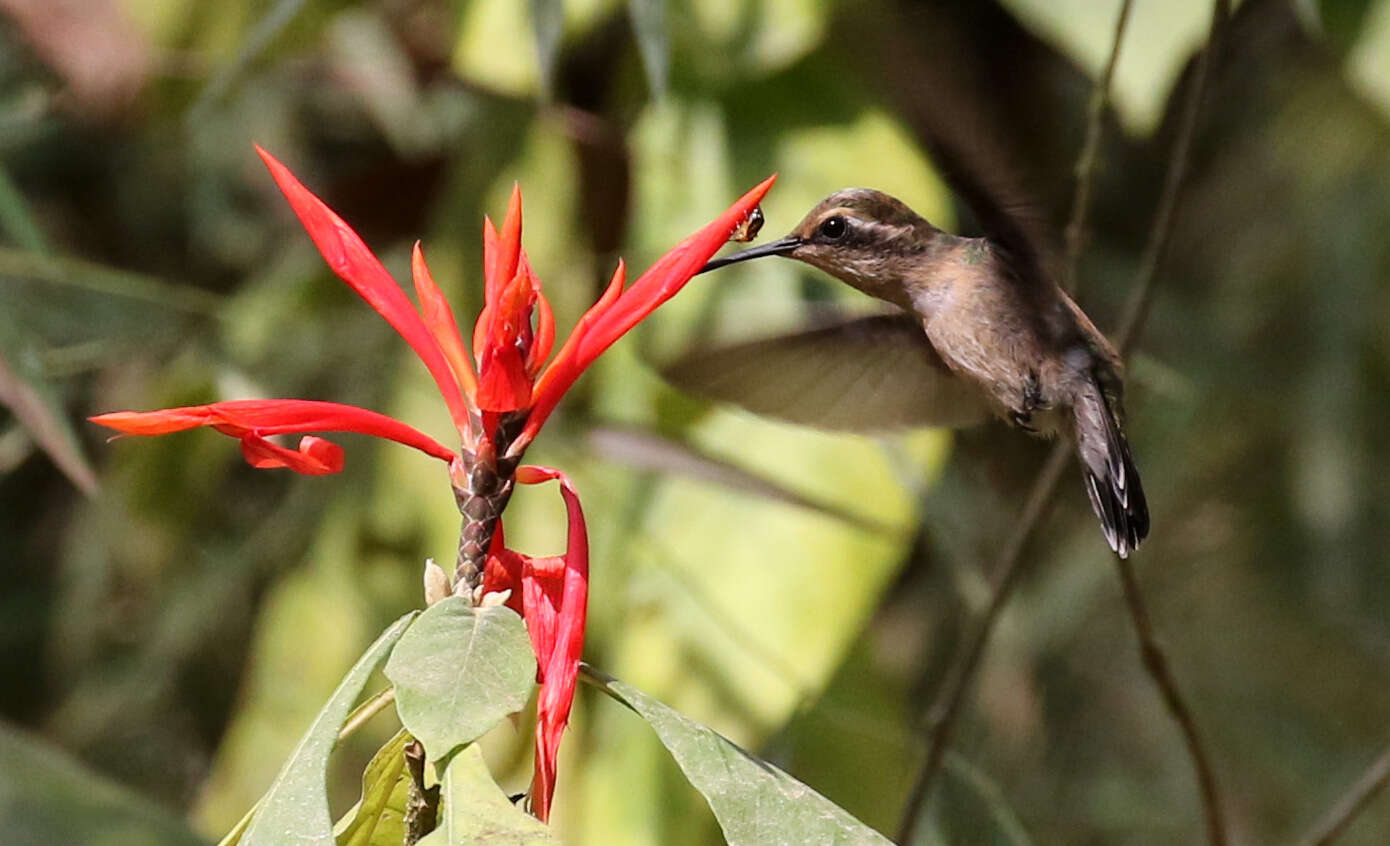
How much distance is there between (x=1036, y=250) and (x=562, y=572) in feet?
1.61

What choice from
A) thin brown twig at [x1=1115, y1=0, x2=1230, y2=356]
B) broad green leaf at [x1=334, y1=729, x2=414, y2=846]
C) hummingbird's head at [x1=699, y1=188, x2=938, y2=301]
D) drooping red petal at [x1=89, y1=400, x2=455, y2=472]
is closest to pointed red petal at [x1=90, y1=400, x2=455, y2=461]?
drooping red petal at [x1=89, y1=400, x2=455, y2=472]

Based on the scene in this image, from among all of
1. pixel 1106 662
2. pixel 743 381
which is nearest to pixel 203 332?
pixel 743 381

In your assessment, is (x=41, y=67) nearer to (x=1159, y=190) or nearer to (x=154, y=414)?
(x=154, y=414)

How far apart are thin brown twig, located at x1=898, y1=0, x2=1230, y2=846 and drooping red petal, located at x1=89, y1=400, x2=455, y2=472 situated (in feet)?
1.45

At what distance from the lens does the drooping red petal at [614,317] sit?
25.9 inches

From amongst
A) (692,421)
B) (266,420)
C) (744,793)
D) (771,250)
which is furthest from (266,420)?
(692,421)

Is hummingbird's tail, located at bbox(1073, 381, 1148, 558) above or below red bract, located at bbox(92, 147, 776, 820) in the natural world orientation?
below

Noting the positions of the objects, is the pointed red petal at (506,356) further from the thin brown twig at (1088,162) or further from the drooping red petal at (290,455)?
the thin brown twig at (1088,162)

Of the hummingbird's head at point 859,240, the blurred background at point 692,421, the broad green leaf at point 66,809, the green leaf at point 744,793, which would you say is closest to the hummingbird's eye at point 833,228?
the hummingbird's head at point 859,240

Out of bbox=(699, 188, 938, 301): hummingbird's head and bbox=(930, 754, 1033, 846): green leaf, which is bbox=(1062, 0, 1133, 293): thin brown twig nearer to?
bbox=(699, 188, 938, 301): hummingbird's head

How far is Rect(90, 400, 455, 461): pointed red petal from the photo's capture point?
24.9 inches

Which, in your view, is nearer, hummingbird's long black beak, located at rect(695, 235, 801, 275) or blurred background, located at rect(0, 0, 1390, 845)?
hummingbird's long black beak, located at rect(695, 235, 801, 275)

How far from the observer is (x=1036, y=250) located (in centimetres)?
104

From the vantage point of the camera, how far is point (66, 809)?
41.7 inches
